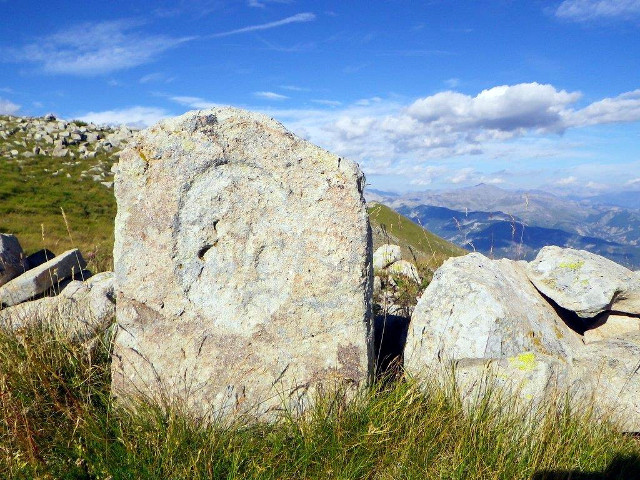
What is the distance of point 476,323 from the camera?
457 centimetres

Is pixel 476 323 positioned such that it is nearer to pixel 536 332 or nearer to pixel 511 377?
pixel 511 377

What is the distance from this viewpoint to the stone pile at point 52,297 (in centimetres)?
522

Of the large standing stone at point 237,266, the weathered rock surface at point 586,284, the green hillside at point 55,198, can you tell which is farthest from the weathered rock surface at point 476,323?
the green hillside at point 55,198

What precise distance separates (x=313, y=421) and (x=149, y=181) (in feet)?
9.50

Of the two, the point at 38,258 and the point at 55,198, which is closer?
the point at 38,258

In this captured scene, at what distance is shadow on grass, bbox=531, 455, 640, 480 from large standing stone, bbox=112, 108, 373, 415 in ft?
5.70

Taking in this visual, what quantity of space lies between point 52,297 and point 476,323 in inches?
273

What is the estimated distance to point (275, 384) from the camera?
173 inches

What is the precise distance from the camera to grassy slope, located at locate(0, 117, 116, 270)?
22.4 metres

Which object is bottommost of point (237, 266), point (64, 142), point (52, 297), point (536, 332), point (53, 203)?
point (52, 297)

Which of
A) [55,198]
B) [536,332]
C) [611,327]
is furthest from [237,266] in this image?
[55,198]

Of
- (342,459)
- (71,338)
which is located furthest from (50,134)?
(342,459)

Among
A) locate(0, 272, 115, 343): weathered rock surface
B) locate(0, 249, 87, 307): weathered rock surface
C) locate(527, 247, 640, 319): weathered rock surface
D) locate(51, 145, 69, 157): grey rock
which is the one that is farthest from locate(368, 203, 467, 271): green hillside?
locate(51, 145, 69, 157): grey rock

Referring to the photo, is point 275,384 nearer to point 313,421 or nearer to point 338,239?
point 313,421
